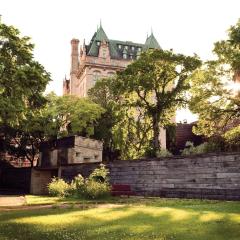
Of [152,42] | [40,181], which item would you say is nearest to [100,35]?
[152,42]

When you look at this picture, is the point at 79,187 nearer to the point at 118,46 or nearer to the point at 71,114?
the point at 71,114

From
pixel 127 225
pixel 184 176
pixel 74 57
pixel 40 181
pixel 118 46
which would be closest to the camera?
pixel 127 225

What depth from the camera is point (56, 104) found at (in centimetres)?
5688

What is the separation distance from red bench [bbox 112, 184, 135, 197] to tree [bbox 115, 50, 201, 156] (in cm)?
1501

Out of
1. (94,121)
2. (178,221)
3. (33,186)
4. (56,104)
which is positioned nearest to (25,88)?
(178,221)

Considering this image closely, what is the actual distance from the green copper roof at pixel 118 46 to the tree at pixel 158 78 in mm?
50471

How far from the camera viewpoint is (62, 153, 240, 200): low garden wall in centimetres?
2612

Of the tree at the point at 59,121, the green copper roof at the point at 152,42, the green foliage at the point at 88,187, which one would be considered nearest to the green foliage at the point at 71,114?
the tree at the point at 59,121

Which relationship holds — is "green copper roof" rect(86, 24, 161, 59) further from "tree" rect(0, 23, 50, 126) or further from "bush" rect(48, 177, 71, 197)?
"tree" rect(0, 23, 50, 126)

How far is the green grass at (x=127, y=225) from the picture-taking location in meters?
12.4

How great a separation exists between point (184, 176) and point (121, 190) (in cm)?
478

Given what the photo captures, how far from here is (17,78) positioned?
23.9 metres

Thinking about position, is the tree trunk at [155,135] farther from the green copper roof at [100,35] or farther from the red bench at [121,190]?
the green copper roof at [100,35]

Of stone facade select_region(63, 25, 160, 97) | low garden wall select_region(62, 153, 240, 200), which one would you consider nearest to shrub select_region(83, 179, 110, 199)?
low garden wall select_region(62, 153, 240, 200)
